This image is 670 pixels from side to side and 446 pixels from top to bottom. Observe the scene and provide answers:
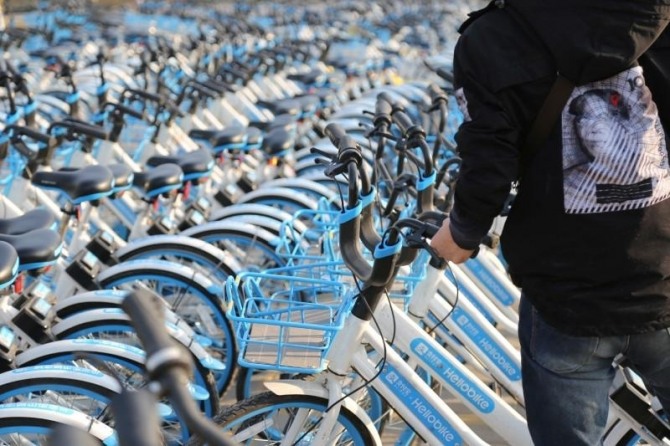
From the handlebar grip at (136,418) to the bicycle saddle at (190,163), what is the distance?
12.0ft

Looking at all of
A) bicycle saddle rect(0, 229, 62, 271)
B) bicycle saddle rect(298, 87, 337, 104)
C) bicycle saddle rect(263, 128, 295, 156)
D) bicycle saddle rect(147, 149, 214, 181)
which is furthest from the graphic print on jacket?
bicycle saddle rect(298, 87, 337, 104)

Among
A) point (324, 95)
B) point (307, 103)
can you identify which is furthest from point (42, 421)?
point (324, 95)

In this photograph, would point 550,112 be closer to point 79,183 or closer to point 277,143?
point 79,183

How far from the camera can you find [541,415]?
211 cm

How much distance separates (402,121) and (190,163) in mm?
1637

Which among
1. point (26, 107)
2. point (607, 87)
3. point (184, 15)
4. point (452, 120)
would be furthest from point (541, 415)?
point (184, 15)

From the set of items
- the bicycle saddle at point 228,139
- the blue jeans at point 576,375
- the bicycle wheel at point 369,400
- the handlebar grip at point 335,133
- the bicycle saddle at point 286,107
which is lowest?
the bicycle wheel at point 369,400

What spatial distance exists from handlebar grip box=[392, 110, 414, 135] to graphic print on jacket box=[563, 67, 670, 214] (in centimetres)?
132

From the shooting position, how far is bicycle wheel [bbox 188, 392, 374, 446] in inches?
97.0

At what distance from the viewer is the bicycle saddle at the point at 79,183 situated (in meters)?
3.83

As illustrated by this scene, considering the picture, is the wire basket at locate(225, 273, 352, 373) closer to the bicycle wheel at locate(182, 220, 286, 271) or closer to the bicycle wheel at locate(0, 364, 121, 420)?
the bicycle wheel at locate(0, 364, 121, 420)

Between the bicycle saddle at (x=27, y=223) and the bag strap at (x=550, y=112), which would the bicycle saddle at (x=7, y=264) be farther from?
the bag strap at (x=550, y=112)

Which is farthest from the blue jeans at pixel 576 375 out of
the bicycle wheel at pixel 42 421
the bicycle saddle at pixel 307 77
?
the bicycle saddle at pixel 307 77

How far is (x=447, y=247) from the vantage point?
2174 millimetres
